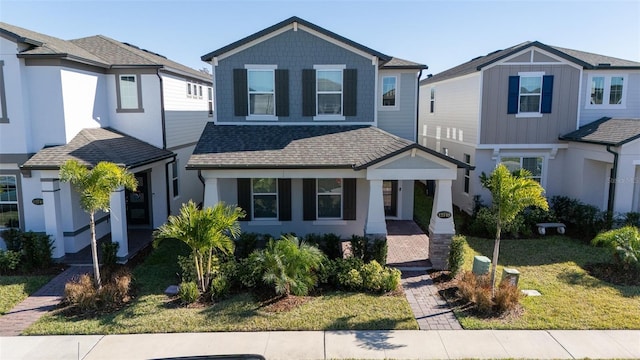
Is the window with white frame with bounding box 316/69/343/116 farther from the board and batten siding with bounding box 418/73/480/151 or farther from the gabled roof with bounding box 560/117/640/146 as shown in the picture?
the gabled roof with bounding box 560/117/640/146

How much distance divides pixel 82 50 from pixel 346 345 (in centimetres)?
1381

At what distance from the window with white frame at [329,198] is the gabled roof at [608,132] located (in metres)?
9.23

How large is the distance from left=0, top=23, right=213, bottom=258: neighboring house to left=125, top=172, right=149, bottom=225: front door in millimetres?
39

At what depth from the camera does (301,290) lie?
1007 cm

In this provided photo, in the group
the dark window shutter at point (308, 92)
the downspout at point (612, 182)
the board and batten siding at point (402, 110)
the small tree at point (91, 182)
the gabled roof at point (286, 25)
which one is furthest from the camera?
the board and batten siding at point (402, 110)

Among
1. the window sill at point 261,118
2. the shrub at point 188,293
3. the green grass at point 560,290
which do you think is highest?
the window sill at point 261,118

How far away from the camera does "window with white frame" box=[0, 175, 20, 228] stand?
1327cm

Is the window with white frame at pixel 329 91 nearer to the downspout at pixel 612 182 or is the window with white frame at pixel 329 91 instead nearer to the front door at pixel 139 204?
the front door at pixel 139 204

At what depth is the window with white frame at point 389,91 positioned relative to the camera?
55.7 feet

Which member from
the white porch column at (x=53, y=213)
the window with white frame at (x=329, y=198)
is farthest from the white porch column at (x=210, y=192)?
the white porch column at (x=53, y=213)

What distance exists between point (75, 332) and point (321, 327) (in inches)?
195

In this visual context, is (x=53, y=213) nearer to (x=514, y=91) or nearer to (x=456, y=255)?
(x=456, y=255)

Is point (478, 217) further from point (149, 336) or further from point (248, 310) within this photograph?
point (149, 336)

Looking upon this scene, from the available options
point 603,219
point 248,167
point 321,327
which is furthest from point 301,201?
point 603,219
